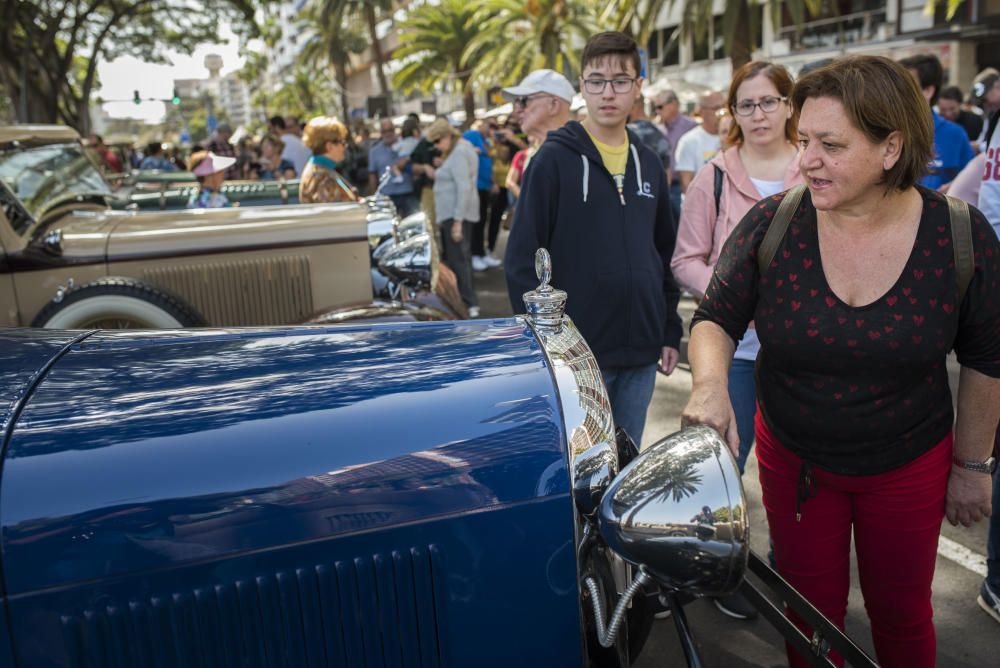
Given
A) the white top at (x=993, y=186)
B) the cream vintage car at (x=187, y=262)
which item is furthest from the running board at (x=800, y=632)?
the cream vintage car at (x=187, y=262)

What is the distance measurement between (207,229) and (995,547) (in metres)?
4.00

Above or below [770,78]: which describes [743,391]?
below

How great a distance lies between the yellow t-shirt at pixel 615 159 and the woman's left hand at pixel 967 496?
141cm

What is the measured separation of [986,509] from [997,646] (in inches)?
42.1

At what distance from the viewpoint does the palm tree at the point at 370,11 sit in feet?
112

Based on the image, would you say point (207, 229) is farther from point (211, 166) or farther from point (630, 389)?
point (630, 389)

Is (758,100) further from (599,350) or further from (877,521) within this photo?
(877,521)

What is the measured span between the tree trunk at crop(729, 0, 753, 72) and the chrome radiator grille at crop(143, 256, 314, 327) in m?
14.9

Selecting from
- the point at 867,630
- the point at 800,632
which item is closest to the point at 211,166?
the point at 867,630

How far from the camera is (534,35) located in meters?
25.4

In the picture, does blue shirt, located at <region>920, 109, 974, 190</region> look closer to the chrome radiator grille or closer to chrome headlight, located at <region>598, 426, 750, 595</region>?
the chrome radiator grille

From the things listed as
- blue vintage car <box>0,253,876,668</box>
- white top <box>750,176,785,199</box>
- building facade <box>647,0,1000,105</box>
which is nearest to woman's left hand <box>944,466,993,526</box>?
blue vintage car <box>0,253,876,668</box>

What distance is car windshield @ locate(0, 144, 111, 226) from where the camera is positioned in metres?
4.75

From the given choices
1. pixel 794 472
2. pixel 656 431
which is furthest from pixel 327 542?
pixel 656 431
